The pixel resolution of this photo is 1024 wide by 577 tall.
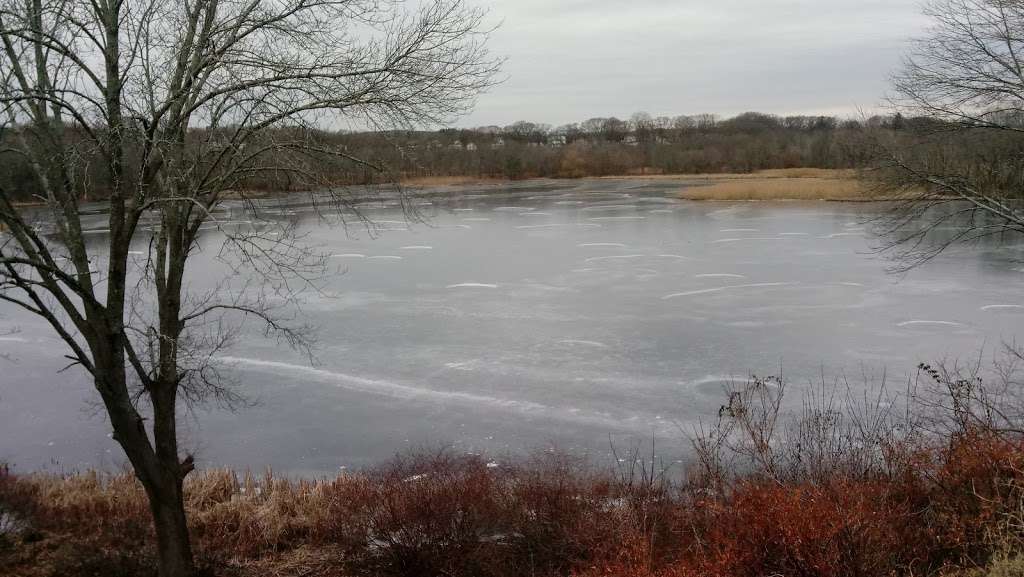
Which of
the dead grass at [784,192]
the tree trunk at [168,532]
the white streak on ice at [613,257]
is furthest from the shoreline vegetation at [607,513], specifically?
the dead grass at [784,192]

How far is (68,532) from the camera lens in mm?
7867

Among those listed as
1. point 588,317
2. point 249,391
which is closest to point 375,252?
point 588,317

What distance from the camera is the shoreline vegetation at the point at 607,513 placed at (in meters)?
5.34

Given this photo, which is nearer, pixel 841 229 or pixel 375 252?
pixel 375 252

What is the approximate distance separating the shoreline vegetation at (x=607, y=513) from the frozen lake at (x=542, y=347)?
66 cm

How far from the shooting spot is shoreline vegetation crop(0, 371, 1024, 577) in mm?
5336

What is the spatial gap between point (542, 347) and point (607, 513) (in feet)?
18.5

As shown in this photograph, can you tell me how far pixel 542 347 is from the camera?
1247 centimetres

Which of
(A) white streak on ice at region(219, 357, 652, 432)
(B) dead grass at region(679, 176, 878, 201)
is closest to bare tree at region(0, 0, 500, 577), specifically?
(A) white streak on ice at region(219, 357, 652, 432)

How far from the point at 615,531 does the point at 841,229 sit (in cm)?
2229

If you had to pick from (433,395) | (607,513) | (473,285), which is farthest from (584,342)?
(607,513)

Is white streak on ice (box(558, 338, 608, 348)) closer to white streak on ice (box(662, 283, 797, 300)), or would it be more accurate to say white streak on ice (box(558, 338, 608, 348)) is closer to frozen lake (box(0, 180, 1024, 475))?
frozen lake (box(0, 180, 1024, 475))

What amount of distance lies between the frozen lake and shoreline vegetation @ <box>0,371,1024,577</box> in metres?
0.66

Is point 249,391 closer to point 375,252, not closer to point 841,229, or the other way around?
point 375,252
